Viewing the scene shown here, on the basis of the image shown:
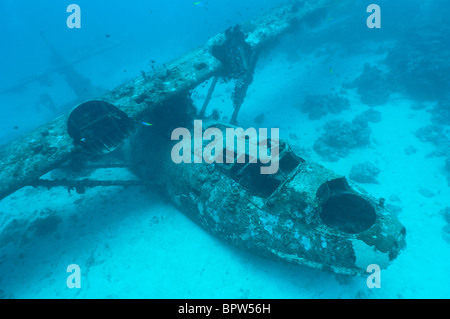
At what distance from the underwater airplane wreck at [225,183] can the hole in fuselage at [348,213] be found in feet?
0.08

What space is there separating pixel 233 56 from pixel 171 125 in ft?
17.0

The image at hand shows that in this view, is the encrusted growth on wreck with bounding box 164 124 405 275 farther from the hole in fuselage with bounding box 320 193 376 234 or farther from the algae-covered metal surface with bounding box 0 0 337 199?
the algae-covered metal surface with bounding box 0 0 337 199

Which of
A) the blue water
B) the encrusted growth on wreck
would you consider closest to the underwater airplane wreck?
the encrusted growth on wreck

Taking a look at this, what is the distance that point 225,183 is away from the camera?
723 centimetres

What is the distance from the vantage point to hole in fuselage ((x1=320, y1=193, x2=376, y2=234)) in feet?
21.0

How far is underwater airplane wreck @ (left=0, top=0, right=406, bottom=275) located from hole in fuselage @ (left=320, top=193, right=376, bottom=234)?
25 mm

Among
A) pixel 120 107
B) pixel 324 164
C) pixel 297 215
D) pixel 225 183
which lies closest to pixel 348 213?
pixel 297 215

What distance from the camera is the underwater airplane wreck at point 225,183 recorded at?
18.9ft

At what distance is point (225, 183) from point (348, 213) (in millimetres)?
3689

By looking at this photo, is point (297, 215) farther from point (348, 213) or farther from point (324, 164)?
point (324, 164)

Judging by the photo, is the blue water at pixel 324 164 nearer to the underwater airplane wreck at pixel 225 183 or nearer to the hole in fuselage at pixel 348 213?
the underwater airplane wreck at pixel 225 183

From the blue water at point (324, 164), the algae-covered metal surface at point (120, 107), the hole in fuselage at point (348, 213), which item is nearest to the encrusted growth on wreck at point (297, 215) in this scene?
the hole in fuselage at point (348, 213)

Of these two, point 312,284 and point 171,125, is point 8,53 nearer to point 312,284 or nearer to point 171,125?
point 171,125
